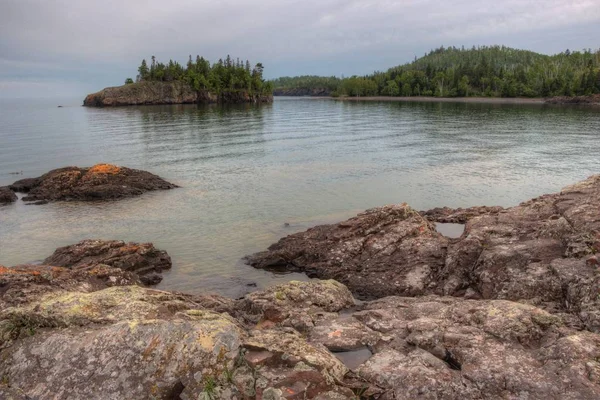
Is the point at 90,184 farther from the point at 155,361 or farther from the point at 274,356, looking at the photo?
the point at 274,356

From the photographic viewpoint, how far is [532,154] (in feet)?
153

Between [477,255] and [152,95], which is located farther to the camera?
[152,95]

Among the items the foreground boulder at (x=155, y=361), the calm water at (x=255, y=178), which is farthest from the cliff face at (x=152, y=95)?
the foreground boulder at (x=155, y=361)

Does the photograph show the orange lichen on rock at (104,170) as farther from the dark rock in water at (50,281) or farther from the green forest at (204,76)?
the green forest at (204,76)

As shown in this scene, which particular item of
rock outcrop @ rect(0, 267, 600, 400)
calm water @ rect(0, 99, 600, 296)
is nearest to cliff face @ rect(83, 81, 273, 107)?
calm water @ rect(0, 99, 600, 296)

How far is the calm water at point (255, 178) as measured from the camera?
21922 mm

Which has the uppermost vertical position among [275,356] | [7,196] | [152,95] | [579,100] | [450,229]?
A: [152,95]

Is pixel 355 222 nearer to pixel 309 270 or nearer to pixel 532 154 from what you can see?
pixel 309 270

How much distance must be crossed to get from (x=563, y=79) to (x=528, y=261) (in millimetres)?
193591

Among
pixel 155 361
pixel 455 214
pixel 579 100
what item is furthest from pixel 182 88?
pixel 155 361

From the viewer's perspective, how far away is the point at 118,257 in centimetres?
1822

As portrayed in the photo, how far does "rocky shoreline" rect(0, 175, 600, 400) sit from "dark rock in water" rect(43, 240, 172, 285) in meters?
2.99

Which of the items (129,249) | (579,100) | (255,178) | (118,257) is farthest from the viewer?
(579,100)

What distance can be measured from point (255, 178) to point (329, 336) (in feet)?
92.7
